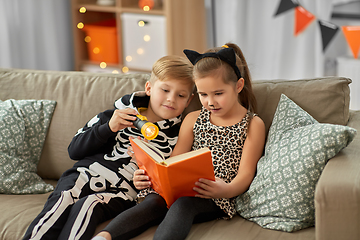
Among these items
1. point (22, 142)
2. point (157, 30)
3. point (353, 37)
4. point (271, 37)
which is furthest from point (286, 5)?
point (22, 142)

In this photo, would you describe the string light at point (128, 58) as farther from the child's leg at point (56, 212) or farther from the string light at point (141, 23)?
the child's leg at point (56, 212)

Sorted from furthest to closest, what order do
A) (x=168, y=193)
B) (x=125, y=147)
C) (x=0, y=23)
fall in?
(x=0, y=23)
(x=125, y=147)
(x=168, y=193)

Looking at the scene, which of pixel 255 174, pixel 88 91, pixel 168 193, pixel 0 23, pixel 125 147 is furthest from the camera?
pixel 0 23

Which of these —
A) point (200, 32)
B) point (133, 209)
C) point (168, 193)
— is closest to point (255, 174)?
point (168, 193)

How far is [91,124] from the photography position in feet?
5.00

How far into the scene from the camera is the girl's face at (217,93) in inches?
51.1

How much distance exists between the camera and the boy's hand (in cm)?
139

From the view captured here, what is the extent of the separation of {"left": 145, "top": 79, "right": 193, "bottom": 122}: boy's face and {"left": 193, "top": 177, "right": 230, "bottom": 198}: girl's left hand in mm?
351

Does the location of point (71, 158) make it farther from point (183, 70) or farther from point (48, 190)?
point (183, 70)

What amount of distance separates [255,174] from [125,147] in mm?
521

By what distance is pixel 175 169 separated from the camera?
110 centimetres

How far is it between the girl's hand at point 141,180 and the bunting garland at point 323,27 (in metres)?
1.82

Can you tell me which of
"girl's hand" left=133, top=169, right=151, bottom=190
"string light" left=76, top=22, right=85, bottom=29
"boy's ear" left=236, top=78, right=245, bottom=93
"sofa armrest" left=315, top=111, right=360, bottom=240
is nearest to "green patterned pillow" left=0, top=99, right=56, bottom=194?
"girl's hand" left=133, top=169, right=151, bottom=190

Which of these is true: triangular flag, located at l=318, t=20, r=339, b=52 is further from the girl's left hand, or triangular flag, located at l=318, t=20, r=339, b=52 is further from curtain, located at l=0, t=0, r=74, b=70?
curtain, located at l=0, t=0, r=74, b=70
